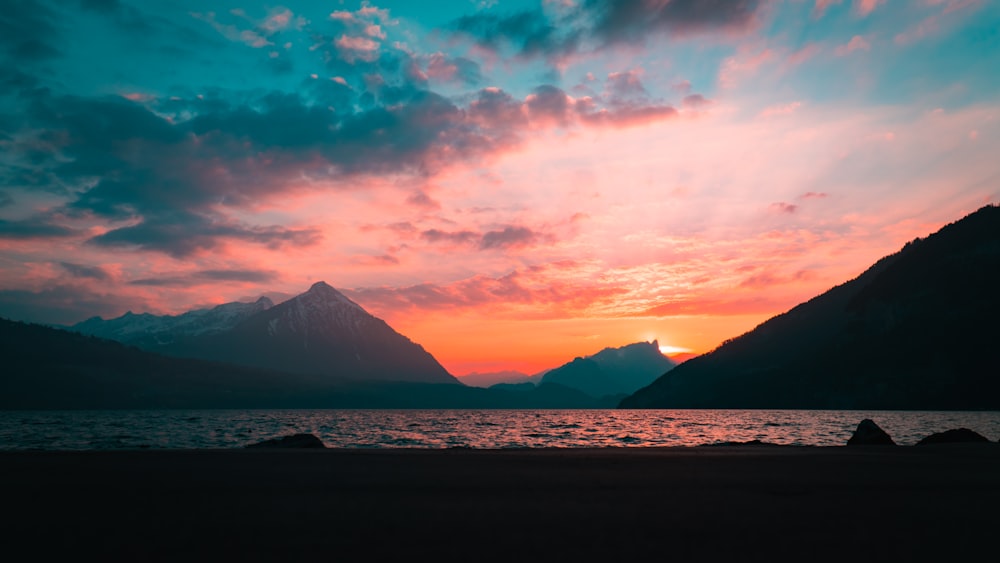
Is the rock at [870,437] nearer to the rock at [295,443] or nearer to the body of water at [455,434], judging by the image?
the body of water at [455,434]

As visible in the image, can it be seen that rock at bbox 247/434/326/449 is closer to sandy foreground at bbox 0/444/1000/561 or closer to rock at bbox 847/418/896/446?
sandy foreground at bbox 0/444/1000/561

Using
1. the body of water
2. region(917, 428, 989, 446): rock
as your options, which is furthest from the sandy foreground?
the body of water

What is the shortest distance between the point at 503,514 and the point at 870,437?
135 ft

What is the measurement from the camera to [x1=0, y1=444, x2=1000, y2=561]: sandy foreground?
8859mm

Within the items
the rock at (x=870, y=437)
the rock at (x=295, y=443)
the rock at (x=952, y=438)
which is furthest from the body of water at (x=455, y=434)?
the rock at (x=952, y=438)

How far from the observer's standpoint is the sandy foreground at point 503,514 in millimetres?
8859

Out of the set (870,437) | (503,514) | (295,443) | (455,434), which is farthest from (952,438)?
(455,434)

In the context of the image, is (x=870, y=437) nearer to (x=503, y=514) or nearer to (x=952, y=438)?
(x=952, y=438)

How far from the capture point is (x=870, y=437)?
42.8 meters

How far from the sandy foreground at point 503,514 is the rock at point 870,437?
21.3m

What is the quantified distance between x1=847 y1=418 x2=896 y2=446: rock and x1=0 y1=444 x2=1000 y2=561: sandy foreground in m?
21.3

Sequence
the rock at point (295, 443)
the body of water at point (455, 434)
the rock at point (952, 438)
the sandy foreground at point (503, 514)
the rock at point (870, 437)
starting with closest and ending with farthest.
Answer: the sandy foreground at point (503, 514)
the rock at point (295, 443)
the rock at point (870, 437)
the rock at point (952, 438)
the body of water at point (455, 434)

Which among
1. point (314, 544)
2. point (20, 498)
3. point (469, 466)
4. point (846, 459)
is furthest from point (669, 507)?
point (846, 459)

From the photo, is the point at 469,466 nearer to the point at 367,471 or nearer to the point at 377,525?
the point at 367,471
